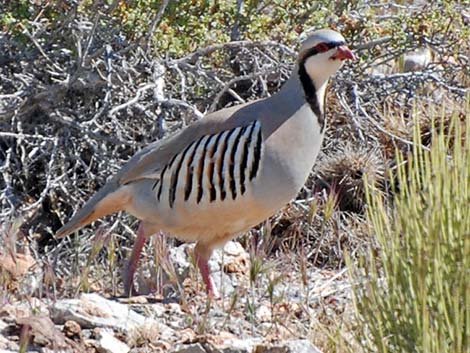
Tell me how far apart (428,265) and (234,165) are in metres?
2.04

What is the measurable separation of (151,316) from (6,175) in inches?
99.1

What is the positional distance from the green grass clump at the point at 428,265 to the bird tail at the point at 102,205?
7.50 feet

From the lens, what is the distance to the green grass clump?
4016 millimetres

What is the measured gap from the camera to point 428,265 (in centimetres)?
404

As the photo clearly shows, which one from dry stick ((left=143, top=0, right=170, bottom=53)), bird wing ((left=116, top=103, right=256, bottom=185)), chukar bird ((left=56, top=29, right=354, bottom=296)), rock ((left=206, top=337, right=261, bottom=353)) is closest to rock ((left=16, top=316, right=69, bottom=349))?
rock ((left=206, top=337, right=261, bottom=353))

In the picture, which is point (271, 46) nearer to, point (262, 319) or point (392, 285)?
point (262, 319)

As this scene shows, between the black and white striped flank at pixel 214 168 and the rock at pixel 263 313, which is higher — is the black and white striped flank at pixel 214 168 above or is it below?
above

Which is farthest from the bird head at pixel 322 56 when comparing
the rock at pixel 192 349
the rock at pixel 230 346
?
the rock at pixel 192 349

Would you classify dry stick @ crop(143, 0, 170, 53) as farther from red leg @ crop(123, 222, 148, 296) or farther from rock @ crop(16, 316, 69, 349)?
rock @ crop(16, 316, 69, 349)

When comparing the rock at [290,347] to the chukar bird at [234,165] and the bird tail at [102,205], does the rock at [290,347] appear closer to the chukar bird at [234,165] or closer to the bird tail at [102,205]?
the chukar bird at [234,165]

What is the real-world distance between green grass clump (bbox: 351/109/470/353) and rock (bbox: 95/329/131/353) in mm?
1106

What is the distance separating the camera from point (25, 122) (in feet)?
25.6

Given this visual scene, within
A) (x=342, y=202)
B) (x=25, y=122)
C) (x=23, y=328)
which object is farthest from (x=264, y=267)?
(x=25, y=122)

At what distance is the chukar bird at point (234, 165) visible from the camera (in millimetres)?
5906
